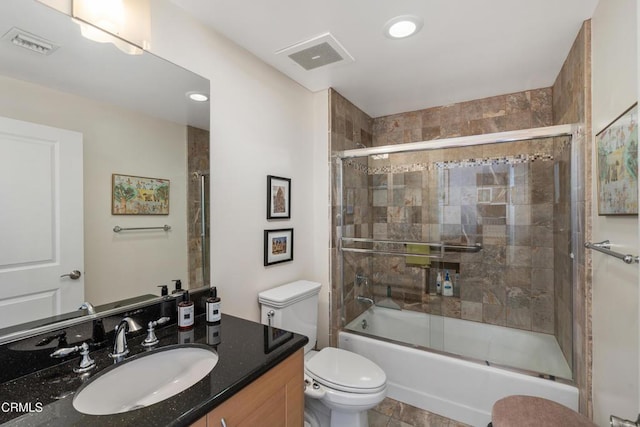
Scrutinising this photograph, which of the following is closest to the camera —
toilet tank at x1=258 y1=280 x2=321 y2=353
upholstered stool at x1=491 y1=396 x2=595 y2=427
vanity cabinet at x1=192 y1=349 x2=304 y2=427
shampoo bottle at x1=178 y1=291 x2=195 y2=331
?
vanity cabinet at x1=192 y1=349 x2=304 y2=427

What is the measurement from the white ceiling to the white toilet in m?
1.58

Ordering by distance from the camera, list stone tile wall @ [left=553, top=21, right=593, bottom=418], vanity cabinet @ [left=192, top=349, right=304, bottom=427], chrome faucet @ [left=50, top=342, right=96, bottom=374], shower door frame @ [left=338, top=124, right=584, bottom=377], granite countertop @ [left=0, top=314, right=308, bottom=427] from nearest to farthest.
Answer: granite countertop @ [left=0, top=314, right=308, bottom=427]
vanity cabinet @ [left=192, top=349, right=304, bottom=427]
chrome faucet @ [left=50, top=342, right=96, bottom=374]
stone tile wall @ [left=553, top=21, right=593, bottom=418]
shower door frame @ [left=338, top=124, right=584, bottom=377]

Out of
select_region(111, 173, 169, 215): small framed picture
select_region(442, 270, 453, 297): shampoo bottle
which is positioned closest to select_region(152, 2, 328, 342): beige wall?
select_region(111, 173, 169, 215): small framed picture

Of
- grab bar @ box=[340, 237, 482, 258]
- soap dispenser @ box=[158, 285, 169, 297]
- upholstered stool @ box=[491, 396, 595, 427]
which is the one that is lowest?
upholstered stool @ box=[491, 396, 595, 427]

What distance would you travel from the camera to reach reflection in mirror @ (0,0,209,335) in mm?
943

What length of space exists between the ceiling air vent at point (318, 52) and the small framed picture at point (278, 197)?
2.60ft

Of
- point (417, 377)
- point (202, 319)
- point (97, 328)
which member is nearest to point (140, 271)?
point (97, 328)

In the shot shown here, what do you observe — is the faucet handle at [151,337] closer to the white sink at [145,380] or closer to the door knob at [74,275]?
the white sink at [145,380]

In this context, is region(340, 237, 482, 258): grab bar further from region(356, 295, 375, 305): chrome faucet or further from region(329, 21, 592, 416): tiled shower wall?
region(356, 295, 375, 305): chrome faucet

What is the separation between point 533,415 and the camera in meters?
1.23

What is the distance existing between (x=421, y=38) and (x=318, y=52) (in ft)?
2.04

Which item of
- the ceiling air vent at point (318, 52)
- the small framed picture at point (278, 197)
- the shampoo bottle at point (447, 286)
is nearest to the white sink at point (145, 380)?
the small framed picture at point (278, 197)

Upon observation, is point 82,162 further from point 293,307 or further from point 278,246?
point 293,307

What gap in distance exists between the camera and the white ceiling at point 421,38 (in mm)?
1424
